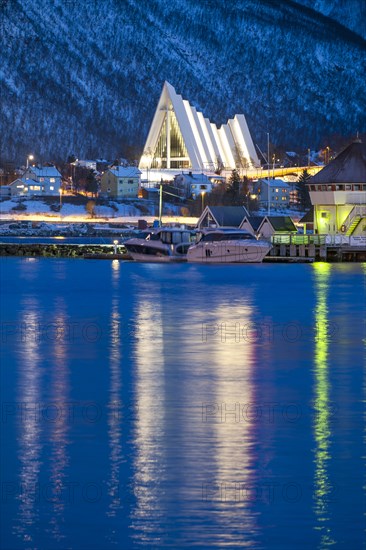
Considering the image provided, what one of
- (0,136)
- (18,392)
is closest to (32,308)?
(18,392)

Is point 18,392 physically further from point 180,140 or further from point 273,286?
point 180,140

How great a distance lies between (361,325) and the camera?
3195cm

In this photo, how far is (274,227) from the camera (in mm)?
75562

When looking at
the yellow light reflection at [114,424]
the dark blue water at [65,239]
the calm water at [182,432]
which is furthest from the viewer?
the dark blue water at [65,239]

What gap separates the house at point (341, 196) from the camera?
70062 millimetres

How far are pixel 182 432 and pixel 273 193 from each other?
111 m

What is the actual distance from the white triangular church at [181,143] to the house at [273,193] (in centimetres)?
1917

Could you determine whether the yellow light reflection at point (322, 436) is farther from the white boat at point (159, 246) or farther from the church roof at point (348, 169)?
the church roof at point (348, 169)

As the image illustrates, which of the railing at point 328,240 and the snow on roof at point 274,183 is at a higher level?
the snow on roof at point 274,183

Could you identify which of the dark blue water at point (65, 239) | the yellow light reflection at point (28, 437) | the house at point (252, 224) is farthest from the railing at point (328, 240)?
the yellow light reflection at point (28, 437)

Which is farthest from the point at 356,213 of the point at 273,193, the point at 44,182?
the point at 44,182

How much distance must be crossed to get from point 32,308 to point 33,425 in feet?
68.4

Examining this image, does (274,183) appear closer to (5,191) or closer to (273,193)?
(273,193)

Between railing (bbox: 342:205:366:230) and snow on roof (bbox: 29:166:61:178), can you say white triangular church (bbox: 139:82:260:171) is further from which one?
railing (bbox: 342:205:366:230)
